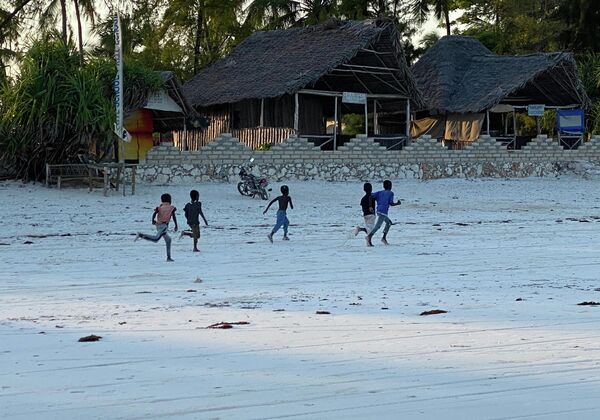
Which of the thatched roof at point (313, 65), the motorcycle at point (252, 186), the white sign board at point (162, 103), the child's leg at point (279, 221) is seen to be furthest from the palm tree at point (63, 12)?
the child's leg at point (279, 221)

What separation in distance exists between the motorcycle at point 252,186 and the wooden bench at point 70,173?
3093 mm

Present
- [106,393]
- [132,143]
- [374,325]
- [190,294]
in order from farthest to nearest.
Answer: [132,143]
[190,294]
[374,325]
[106,393]

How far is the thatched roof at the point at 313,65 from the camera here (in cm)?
2892

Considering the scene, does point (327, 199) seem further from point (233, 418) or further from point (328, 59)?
point (233, 418)

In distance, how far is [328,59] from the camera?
28859 mm

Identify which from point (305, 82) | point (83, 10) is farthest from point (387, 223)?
point (83, 10)

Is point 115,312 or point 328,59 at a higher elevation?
point 328,59

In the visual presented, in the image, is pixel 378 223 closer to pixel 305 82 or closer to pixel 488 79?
pixel 305 82

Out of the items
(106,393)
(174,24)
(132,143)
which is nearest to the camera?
(106,393)

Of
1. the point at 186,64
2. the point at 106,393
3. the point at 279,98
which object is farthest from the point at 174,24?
the point at 106,393

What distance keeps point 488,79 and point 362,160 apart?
9.28m

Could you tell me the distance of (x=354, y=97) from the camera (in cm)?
3005

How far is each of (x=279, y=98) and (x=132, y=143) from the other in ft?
16.5

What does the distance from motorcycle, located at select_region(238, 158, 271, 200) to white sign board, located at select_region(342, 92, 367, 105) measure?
25.2ft
